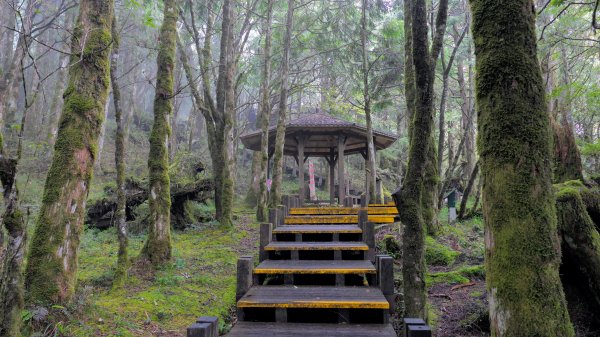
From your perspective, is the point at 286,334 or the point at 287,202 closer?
the point at 286,334

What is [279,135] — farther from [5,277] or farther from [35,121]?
[35,121]

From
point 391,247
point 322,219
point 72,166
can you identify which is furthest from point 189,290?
point 391,247

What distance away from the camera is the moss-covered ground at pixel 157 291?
4.28 meters

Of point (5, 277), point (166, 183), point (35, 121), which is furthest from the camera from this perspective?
point (35, 121)

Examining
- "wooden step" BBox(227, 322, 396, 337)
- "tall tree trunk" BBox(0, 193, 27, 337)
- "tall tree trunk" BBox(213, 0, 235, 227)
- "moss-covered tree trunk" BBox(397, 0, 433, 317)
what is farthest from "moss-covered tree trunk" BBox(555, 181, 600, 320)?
"tall tree trunk" BBox(213, 0, 235, 227)

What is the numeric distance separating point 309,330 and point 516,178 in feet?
8.59

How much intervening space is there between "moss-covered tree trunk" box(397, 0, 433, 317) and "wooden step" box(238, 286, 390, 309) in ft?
1.30

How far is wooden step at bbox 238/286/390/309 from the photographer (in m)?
4.02

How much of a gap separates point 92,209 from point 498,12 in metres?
11.9

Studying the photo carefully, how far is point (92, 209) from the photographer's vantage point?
36.2 ft

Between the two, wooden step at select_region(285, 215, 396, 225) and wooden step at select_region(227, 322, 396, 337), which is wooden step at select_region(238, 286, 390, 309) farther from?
wooden step at select_region(285, 215, 396, 225)

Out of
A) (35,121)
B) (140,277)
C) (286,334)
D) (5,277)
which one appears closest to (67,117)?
(5,277)

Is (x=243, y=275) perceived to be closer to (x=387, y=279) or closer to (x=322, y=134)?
(x=387, y=279)

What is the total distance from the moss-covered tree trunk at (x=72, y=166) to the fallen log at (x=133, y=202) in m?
6.67
